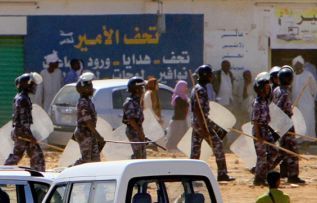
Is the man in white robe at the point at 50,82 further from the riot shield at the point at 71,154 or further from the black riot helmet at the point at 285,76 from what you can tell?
the black riot helmet at the point at 285,76

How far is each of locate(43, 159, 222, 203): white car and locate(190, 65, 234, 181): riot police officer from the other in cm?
752

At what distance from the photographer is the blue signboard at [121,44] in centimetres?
2666

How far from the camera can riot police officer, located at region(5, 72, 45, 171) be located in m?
17.6

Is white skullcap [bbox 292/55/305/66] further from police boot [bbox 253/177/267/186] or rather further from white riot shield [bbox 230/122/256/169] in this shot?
police boot [bbox 253/177/267/186]

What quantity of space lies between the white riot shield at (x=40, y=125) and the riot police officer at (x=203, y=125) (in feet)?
7.27

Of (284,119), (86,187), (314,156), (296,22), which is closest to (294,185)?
(284,119)

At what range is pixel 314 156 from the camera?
77.3ft

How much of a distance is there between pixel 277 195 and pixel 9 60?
51.6 ft

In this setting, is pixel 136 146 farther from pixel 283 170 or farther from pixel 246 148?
pixel 283 170

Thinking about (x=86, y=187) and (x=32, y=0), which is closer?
(x=86, y=187)

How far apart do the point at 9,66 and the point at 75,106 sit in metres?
3.46

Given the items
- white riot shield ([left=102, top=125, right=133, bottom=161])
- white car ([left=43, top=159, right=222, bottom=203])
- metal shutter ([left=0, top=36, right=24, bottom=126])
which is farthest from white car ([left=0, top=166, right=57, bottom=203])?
metal shutter ([left=0, top=36, right=24, bottom=126])

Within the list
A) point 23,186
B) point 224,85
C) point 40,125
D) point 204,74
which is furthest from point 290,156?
point 224,85

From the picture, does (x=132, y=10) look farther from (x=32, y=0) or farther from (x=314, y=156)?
(x=314, y=156)
